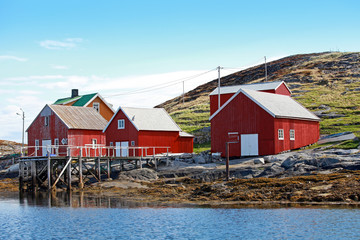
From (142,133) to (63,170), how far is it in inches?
496

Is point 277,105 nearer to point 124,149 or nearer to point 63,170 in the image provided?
point 124,149

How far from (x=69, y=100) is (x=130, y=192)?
34747mm

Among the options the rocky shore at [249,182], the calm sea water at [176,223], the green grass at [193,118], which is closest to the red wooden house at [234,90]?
the green grass at [193,118]

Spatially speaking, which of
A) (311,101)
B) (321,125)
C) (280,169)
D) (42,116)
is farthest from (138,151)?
(311,101)

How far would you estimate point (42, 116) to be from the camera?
60.2m

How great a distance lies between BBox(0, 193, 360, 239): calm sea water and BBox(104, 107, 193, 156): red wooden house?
838 inches

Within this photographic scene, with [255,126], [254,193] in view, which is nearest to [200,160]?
[255,126]

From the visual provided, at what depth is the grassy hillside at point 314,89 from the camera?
6994cm

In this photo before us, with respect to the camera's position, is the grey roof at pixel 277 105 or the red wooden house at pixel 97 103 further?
the red wooden house at pixel 97 103

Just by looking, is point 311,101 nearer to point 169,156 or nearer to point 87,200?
point 169,156

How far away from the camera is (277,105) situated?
51.4 metres

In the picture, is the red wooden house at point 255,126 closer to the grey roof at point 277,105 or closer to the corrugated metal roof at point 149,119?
the grey roof at point 277,105

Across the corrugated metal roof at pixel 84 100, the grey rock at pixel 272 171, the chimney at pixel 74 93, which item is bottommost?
the grey rock at pixel 272 171

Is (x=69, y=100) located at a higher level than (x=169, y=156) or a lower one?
higher
